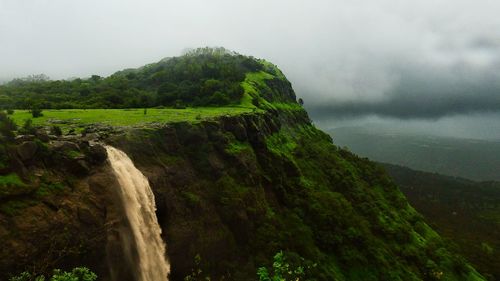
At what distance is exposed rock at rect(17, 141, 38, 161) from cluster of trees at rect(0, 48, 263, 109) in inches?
1311

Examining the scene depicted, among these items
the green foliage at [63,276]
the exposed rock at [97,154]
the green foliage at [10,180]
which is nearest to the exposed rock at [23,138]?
the green foliage at [10,180]

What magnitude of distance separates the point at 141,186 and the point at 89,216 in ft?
22.5

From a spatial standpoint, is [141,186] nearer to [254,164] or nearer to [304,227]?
[254,164]

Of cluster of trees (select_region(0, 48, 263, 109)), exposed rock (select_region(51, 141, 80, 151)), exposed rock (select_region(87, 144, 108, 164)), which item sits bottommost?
exposed rock (select_region(87, 144, 108, 164))

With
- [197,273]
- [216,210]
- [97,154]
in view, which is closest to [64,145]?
[97,154]

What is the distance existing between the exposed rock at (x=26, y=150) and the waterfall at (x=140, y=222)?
6.73 meters

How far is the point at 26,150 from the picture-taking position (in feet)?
104

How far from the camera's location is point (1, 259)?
2627 cm

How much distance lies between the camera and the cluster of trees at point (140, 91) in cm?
7174

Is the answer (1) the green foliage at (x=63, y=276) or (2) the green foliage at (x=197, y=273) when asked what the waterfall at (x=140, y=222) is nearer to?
(2) the green foliage at (x=197, y=273)

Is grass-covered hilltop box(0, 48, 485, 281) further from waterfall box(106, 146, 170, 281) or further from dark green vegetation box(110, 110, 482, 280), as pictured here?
waterfall box(106, 146, 170, 281)

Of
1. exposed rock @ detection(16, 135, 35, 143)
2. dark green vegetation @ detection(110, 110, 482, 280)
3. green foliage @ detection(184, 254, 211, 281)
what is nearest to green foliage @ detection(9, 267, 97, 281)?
exposed rock @ detection(16, 135, 35, 143)

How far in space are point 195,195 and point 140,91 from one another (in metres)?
47.7

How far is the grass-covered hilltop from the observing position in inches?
1212
